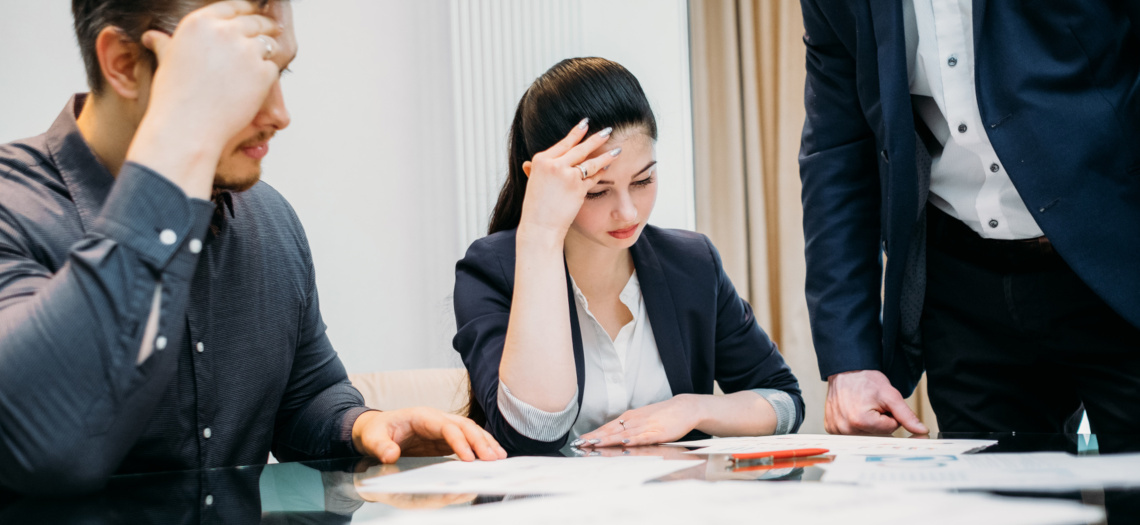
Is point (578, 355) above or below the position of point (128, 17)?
below

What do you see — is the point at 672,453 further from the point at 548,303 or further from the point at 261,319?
the point at 261,319

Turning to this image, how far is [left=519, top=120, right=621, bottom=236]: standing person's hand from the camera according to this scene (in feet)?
4.20

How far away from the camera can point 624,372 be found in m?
1.48

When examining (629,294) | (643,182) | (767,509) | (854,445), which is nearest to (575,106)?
(643,182)

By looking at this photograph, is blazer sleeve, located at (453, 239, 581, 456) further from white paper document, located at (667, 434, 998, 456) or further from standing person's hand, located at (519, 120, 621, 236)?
white paper document, located at (667, 434, 998, 456)

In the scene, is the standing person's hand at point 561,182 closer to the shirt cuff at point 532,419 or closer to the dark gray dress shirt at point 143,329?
the shirt cuff at point 532,419

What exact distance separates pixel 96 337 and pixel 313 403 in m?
0.51

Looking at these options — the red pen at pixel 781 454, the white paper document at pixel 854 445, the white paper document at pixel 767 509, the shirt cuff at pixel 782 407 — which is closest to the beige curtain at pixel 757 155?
the shirt cuff at pixel 782 407

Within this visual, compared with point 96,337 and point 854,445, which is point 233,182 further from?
point 854,445

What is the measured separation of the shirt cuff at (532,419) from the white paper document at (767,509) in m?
0.55

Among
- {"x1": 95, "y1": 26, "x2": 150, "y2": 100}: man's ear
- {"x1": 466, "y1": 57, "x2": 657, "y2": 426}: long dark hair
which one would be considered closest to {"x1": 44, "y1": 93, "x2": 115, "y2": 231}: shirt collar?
{"x1": 95, "y1": 26, "x2": 150, "y2": 100}: man's ear

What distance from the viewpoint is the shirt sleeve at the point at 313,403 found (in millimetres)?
1124

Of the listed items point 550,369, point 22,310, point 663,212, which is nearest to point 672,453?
point 550,369

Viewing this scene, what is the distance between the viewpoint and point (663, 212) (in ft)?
10.8
